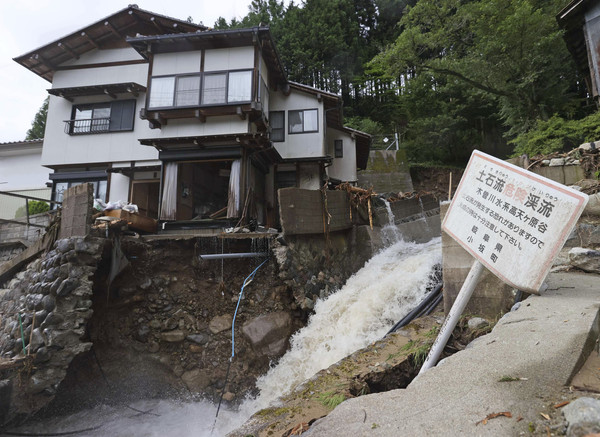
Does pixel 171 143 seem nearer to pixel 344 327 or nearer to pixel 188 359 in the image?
pixel 188 359

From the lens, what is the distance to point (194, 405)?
8086 mm

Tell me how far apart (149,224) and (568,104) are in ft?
60.5

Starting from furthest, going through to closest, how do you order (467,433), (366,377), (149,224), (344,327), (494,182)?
(149,224), (344,327), (366,377), (494,182), (467,433)

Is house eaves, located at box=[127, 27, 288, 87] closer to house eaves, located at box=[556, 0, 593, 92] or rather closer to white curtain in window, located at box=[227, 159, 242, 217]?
white curtain in window, located at box=[227, 159, 242, 217]

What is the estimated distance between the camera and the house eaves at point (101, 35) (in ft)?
48.2

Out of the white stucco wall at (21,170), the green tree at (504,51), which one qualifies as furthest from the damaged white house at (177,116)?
the green tree at (504,51)

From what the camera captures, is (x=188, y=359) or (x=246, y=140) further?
(x=246, y=140)

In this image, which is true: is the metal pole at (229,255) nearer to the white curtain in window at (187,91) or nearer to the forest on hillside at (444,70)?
the white curtain in window at (187,91)

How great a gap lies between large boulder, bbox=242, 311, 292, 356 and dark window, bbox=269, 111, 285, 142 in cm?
920

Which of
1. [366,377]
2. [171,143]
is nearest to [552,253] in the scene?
[366,377]

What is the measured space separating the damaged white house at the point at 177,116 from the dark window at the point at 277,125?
0.05 meters

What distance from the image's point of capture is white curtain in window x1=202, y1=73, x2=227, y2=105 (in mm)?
12828

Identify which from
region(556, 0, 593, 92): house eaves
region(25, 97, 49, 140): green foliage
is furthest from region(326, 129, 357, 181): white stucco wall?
region(25, 97, 49, 140): green foliage

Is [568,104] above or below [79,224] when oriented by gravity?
above
